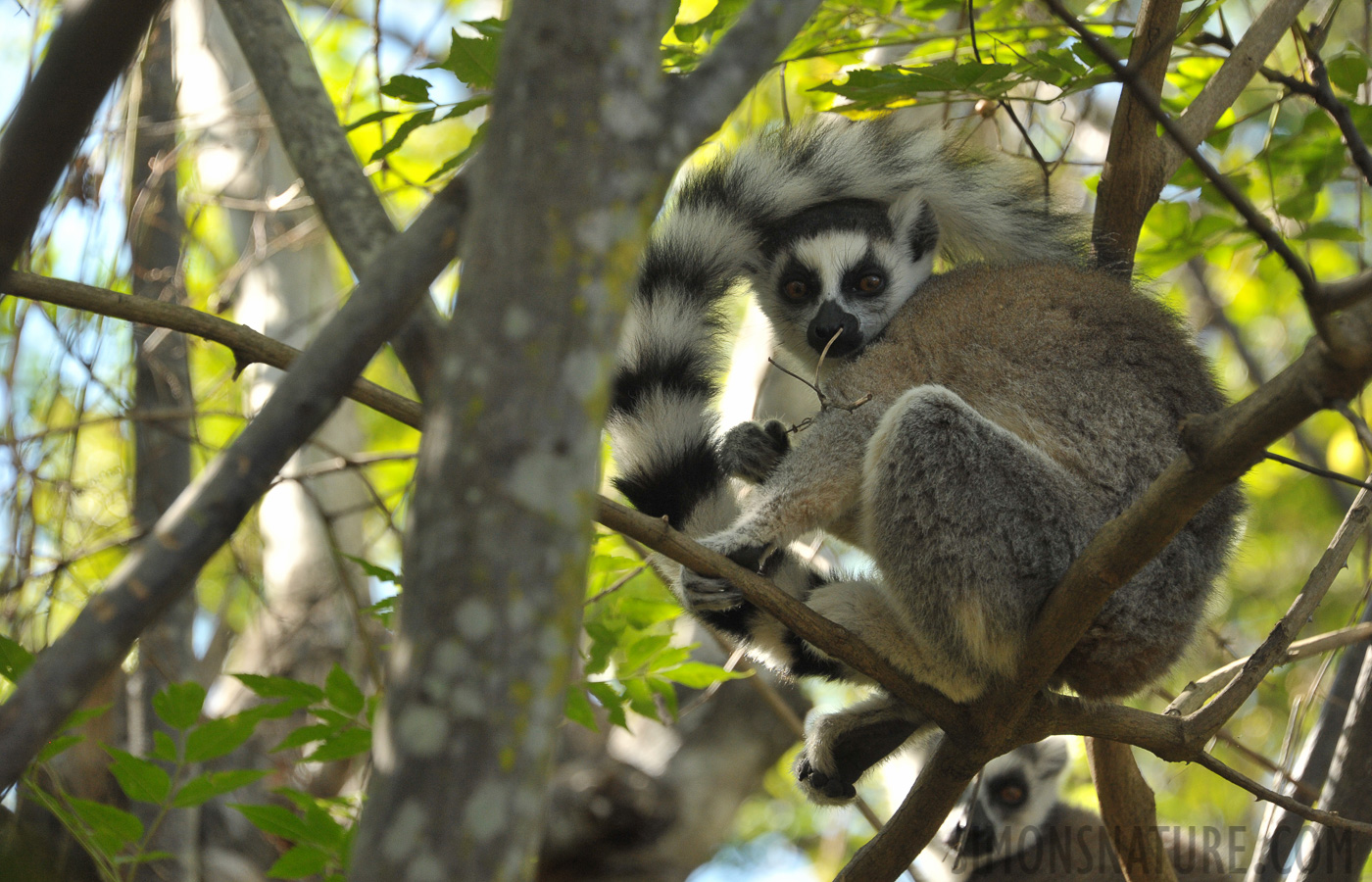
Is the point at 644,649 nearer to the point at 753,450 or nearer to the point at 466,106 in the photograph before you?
the point at 753,450

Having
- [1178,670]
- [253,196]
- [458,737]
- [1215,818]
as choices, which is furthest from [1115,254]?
[1215,818]

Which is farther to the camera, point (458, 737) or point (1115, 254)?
point (1115, 254)

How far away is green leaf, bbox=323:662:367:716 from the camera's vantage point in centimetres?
309

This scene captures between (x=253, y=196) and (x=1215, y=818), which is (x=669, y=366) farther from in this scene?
(x=1215, y=818)

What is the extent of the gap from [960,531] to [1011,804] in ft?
11.0

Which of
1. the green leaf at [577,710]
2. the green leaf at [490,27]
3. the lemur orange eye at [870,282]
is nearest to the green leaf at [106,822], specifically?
the green leaf at [577,710]

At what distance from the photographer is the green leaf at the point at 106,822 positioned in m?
2.82

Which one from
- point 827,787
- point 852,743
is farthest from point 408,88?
point 827,787

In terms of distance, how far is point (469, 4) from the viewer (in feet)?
34.5

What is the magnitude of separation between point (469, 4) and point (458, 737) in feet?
34.4

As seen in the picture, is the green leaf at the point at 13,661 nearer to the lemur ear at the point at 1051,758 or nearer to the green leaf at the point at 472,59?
the green leaf at the point at 472,59

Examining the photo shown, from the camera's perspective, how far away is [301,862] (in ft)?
9.72

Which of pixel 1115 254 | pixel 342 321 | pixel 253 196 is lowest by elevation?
pixel 342 321

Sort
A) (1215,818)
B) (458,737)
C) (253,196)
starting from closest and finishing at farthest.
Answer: (458,737) → (253,196) → (1215,818)
